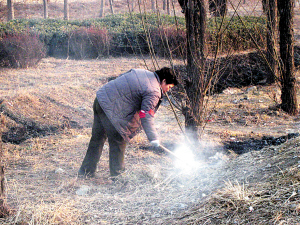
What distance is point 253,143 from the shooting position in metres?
5.54

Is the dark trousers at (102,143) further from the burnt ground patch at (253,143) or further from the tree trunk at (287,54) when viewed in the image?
the tree trunk at (287,54)

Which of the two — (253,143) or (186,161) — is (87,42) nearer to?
(253,143)

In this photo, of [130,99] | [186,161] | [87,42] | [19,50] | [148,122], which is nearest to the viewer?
[148,122]

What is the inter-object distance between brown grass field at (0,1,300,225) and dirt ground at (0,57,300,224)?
0.01 metres

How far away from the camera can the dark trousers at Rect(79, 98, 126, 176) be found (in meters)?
3.56

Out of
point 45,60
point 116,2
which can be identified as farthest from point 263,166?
point 116,2

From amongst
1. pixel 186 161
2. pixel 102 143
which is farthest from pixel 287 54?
pixel 102 143

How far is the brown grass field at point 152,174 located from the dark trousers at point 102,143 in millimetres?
155

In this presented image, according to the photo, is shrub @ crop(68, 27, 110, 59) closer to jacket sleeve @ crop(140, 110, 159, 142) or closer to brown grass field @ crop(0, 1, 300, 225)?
brown grass field @ crop(0, 1, 300, 225)

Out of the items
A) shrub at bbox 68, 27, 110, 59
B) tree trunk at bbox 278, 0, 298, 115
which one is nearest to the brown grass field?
tree trunk at bbox 278, 0, 298, 115

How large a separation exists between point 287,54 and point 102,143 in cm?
509

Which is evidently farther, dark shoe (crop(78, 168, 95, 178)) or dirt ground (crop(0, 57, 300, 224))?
dark shoe (crop(78, 168, 95, 178))

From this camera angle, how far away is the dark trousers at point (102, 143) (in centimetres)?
356

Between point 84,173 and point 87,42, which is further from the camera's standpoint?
point 87,42
